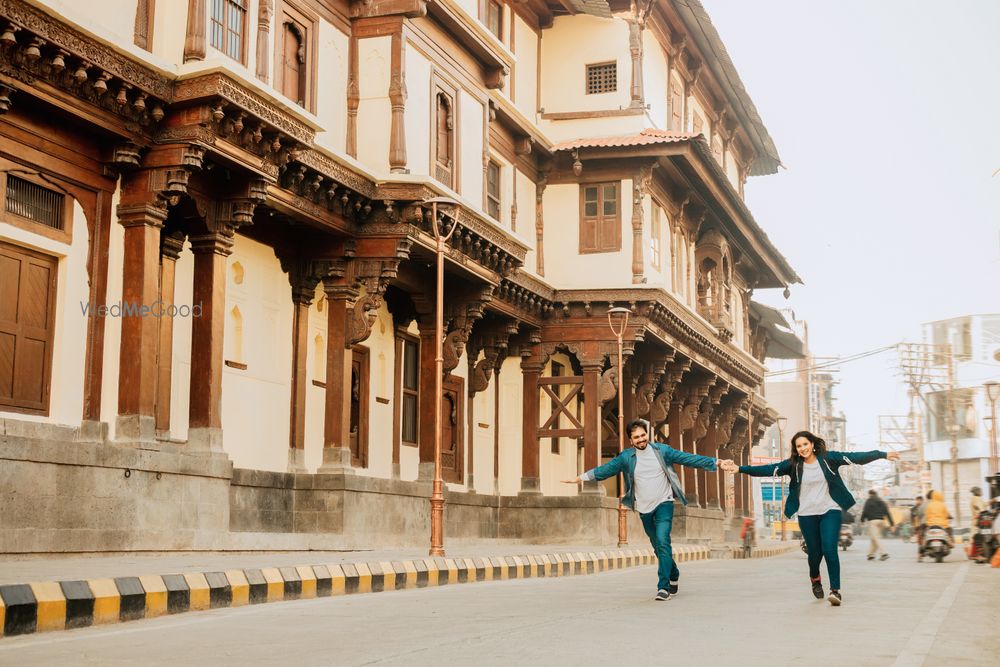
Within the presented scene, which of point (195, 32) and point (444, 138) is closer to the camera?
point (195, 32)

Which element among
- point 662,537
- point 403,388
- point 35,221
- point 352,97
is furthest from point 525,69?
point 662,537

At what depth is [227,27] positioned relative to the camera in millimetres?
17656

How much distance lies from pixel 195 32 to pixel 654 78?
18686 millimetres

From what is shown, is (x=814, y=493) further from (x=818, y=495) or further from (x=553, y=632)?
(x=553, y=632)

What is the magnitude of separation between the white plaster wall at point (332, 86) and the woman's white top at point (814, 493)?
10.3 metres

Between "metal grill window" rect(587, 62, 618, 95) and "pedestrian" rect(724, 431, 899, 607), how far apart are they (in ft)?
65.7

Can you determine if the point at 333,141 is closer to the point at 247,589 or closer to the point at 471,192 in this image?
the point at 471,192

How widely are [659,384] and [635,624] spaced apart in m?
25.7

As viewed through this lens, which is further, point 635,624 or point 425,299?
point 425,299

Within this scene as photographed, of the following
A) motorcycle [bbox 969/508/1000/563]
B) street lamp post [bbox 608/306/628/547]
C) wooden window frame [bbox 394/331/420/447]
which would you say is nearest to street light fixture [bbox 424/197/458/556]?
wooden window frame [bbox 394/331/420/447]

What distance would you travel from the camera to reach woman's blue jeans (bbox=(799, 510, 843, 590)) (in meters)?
12.3

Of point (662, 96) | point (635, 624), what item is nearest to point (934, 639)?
point (635, 624)

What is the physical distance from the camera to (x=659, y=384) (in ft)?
116

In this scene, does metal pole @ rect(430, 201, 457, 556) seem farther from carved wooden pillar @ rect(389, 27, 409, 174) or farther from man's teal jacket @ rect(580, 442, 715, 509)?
man's teal jacket @ rect(580, 442, 715, 509)
